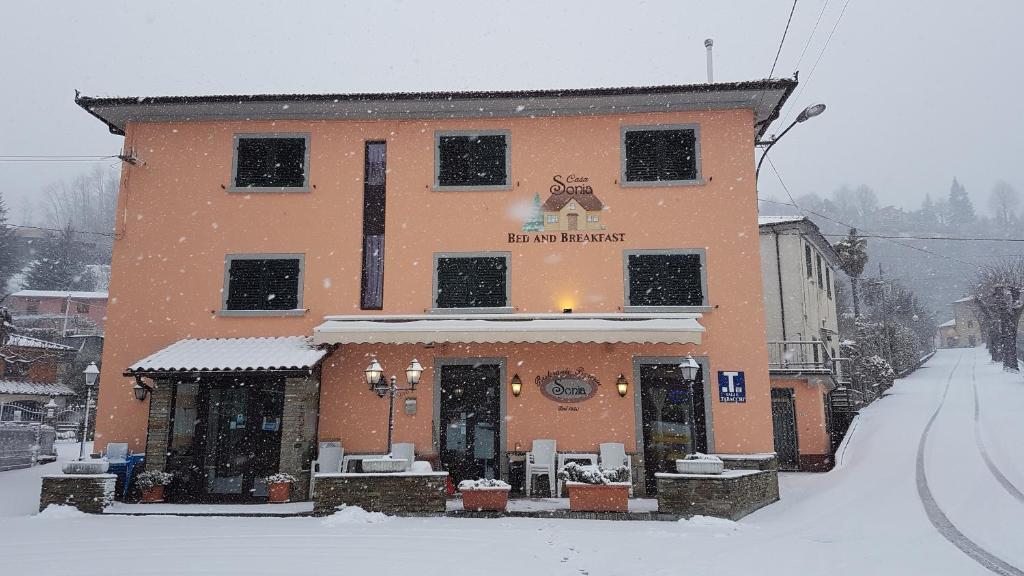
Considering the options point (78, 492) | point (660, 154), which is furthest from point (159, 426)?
point (660, 154)

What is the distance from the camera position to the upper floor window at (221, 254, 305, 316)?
1460cm

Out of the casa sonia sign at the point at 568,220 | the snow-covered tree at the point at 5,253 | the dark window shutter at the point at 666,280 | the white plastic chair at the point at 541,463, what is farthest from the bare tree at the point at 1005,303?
the snow-covered tree at the point at 5,253

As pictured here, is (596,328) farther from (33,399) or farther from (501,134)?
(33,399)

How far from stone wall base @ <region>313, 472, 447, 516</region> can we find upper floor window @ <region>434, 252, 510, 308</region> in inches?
176

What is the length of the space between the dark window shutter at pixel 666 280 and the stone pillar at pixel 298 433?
7.35 metres

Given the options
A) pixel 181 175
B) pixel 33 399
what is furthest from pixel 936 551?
pixel 33 399

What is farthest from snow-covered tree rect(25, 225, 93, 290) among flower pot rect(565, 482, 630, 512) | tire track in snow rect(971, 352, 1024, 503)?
tire track in snow rect(971, 352, 1024, 503)

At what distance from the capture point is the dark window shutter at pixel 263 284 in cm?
1464

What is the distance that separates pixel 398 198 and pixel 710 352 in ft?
25.9

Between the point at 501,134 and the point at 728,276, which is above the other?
the point at 501,134

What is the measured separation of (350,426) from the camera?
1394 centimetres

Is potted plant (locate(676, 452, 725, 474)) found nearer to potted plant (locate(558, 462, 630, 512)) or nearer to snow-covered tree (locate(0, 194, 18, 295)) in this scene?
potted plant (locate(558, 462, 630, 512))

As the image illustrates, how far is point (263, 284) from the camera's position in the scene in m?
14.7

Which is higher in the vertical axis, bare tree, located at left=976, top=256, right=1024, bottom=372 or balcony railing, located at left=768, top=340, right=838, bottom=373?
bare tree, located at left=976, top=256, right=1024, bottom=372
